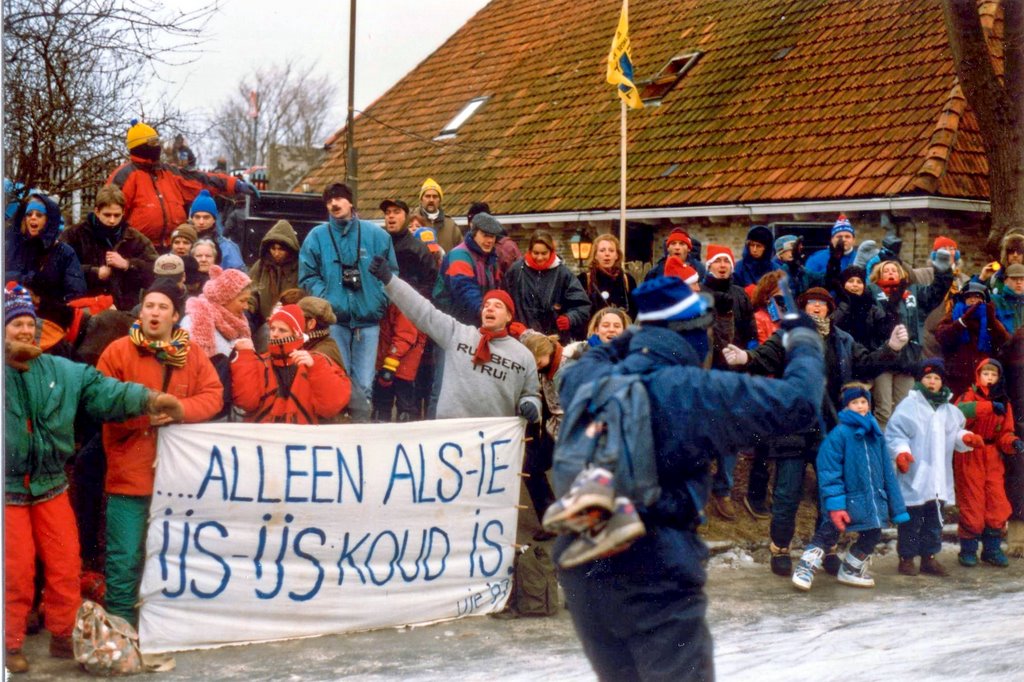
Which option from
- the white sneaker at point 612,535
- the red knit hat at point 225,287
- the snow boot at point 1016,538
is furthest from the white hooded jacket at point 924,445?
the white sneaker at point 612,535

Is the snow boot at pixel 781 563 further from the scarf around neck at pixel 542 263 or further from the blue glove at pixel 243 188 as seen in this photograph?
the blue glove at pixel 243 188

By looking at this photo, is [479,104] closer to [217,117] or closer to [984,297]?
[217,117]

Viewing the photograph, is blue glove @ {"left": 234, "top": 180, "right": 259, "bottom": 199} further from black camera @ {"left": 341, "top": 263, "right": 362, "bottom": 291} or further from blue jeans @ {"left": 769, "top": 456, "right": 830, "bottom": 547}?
blue jeans @ {"left": 769, "top": 456, "right": 830, "bottom": 547}

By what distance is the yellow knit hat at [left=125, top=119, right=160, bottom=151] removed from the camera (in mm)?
8755

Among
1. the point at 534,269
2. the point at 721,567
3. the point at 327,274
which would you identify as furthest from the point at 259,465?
the point at 721,567

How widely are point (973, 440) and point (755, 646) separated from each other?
10.2 feet

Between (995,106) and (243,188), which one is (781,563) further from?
(995,106)

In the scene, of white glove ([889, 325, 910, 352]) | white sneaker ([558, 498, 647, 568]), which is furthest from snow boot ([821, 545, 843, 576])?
white sneaker ([558, 498, 647, 568])

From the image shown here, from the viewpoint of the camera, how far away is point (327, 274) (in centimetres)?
862

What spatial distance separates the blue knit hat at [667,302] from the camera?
4352mm

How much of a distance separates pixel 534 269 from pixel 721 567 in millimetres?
2450

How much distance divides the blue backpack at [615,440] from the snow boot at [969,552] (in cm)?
594

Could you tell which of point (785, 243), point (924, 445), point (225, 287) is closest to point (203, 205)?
point (225, 287)

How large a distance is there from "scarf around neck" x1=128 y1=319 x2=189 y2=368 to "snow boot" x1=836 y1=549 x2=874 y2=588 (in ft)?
15.1
